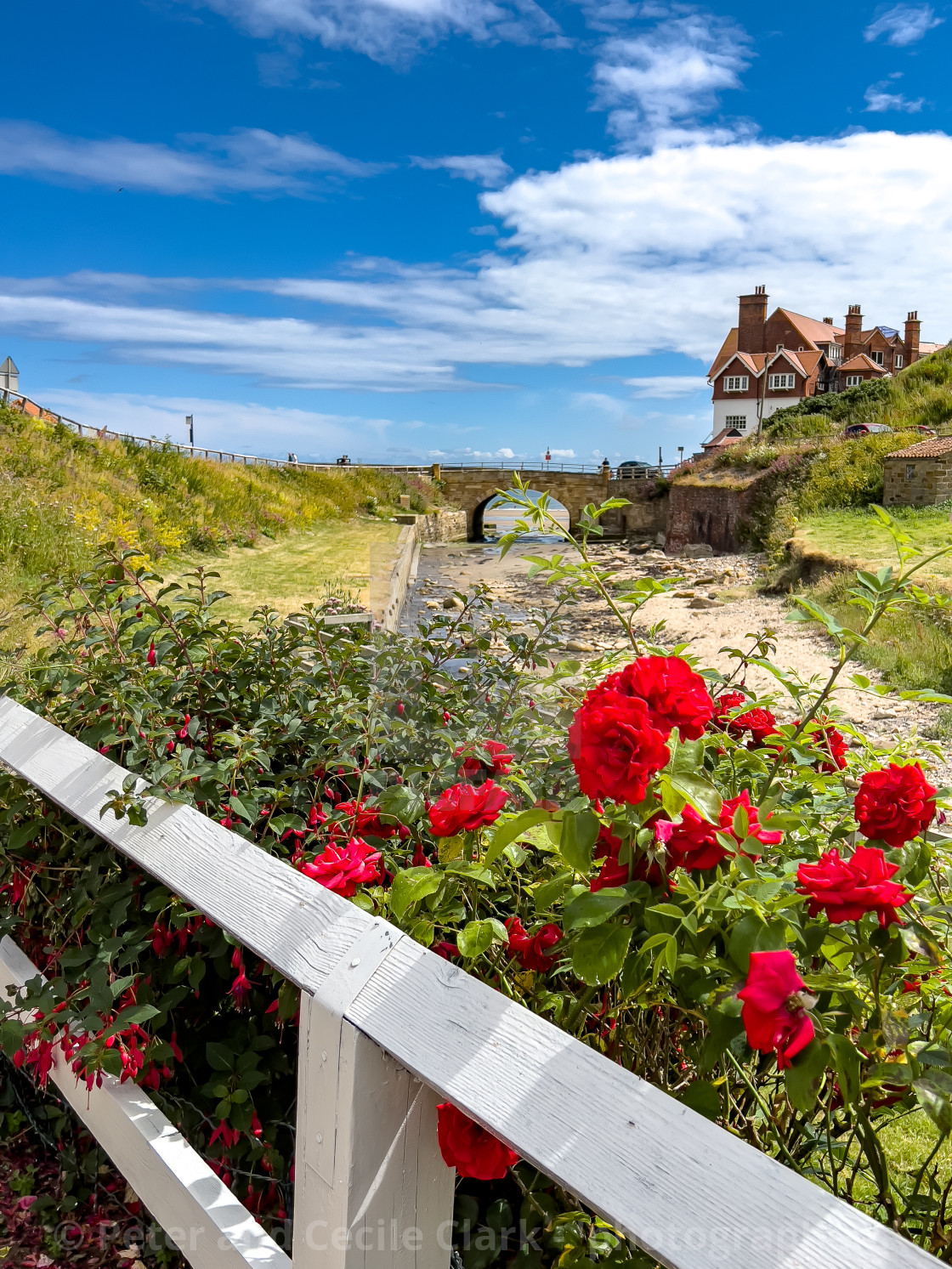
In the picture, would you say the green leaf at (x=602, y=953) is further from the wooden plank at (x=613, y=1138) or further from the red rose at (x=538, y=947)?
the red rose at (x=538, y=947)

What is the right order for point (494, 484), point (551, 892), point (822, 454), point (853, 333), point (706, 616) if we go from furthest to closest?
1. point (853, 333)
2. point (494, 484)
3. point (822, 454)
4. point (706, 616)
5. point (551, 892)

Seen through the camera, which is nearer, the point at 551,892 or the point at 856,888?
the point at 856,888

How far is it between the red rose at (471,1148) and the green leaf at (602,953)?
282 mm

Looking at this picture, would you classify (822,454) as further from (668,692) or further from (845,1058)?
(845,1058)

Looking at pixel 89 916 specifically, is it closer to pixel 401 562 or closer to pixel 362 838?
pixel 362 838

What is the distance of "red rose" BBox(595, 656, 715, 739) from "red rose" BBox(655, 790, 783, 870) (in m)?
0.11

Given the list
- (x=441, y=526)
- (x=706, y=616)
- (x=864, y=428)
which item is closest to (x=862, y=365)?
(x=864, y=428)

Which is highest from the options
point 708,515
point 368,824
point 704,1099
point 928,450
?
point 928,450

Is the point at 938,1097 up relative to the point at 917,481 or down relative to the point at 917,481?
down

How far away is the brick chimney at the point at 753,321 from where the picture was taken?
181ft

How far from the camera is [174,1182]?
1.55 meters

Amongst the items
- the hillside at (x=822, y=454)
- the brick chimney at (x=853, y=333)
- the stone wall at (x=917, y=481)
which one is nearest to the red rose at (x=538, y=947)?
the hillside at (x=822, y=454)

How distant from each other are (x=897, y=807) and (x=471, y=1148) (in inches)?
26.8

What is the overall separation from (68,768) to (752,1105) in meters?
1.53
